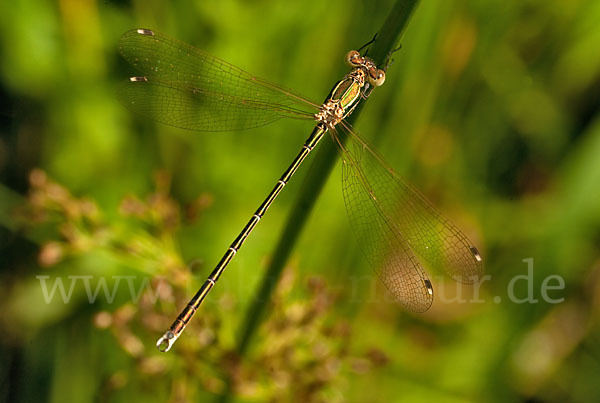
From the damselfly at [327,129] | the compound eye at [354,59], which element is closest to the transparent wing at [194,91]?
the damselfly at [327,129]

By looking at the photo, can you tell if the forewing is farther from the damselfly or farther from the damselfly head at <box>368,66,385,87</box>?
the damselfly head at <box>368,66,385,87</box>

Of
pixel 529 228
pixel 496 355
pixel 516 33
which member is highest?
pixel 516 33

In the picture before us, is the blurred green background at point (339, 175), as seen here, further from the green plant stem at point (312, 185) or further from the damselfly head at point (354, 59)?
the green plant stem at point (312, 185)

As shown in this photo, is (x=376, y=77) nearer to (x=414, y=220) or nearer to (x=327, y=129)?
(x=327, y=129)

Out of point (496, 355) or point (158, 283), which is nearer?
point (158, 283)

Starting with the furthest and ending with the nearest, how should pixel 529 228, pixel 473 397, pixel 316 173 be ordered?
pixel 529 228, pixel 473 397, pixel 316 173

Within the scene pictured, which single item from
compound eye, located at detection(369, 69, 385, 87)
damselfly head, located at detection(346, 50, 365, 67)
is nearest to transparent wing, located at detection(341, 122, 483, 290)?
compound eye, located at detection(369, 69, 385, 87)

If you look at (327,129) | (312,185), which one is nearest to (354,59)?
(327,129)

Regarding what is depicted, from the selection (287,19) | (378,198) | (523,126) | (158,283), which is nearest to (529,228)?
(523,126)

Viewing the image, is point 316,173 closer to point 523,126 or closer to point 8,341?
point 523,126
